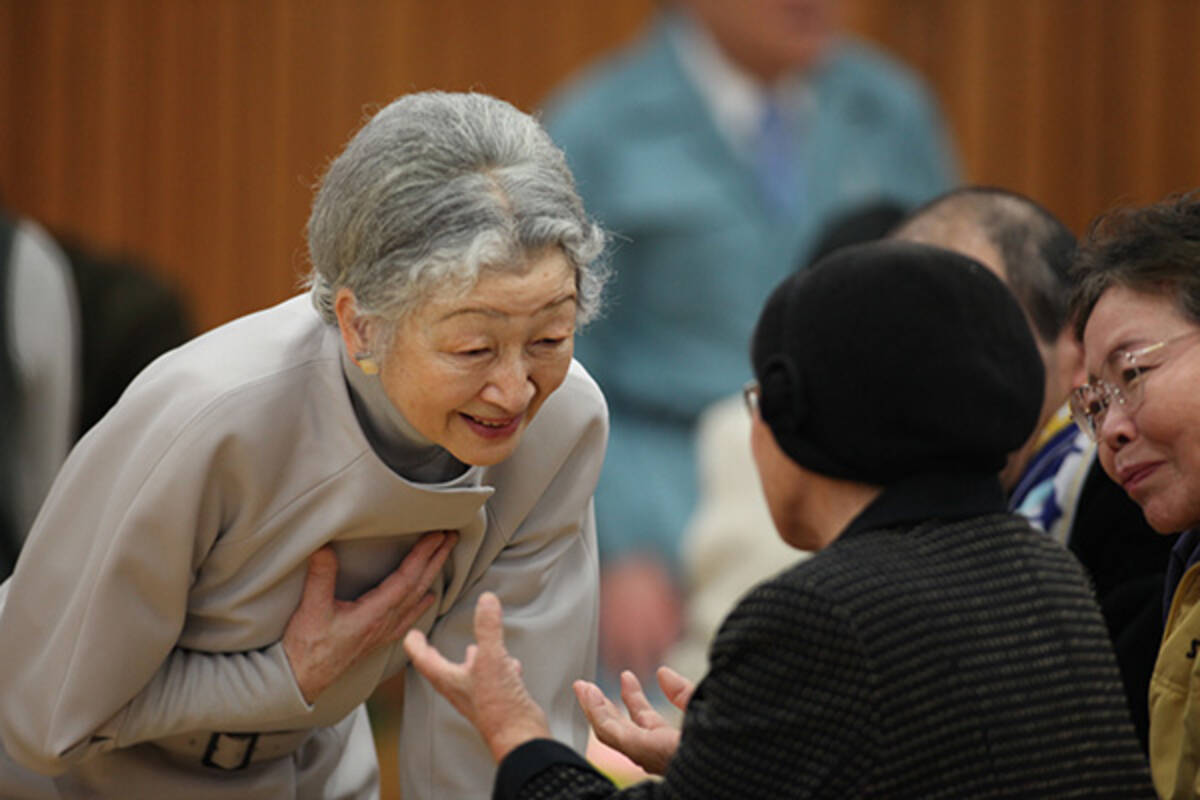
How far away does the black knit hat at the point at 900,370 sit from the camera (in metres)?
1.66

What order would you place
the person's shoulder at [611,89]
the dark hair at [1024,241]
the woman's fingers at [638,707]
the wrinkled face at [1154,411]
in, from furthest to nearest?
1. the person's shoulder at [611,89]
2. the dark hair at [1024,241]
3. the woman's fingers at [638,707]
4. the wrinkled face at [1154,411]

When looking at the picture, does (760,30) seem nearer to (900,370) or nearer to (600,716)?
(600,716)

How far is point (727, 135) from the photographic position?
18.3 feet

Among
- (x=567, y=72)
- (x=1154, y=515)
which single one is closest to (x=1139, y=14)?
(x=567, y=72)

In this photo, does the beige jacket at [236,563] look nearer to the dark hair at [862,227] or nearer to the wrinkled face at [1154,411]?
the wrinkled face at [1154,411]

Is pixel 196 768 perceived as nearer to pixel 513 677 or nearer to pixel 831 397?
pixel 513 677

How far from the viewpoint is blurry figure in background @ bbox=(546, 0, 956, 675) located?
5.23m

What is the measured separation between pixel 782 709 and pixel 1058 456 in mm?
1299

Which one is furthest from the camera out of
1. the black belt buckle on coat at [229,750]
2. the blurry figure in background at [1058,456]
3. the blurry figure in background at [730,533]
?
the blurry figure in background at [730,533]

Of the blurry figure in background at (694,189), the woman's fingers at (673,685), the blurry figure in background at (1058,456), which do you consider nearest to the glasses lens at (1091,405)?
the blurry figure in background at (1058,456)

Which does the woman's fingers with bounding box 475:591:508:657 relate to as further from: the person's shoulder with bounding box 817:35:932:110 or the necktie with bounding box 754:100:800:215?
the person's shoulder with bounding box 817:35:932:110

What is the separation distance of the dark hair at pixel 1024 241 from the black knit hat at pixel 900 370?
3.48 ft

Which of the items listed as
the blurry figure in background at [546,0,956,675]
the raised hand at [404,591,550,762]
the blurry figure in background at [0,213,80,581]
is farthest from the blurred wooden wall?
the raised hand at [404,591,550,762]

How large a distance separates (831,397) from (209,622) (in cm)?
96
